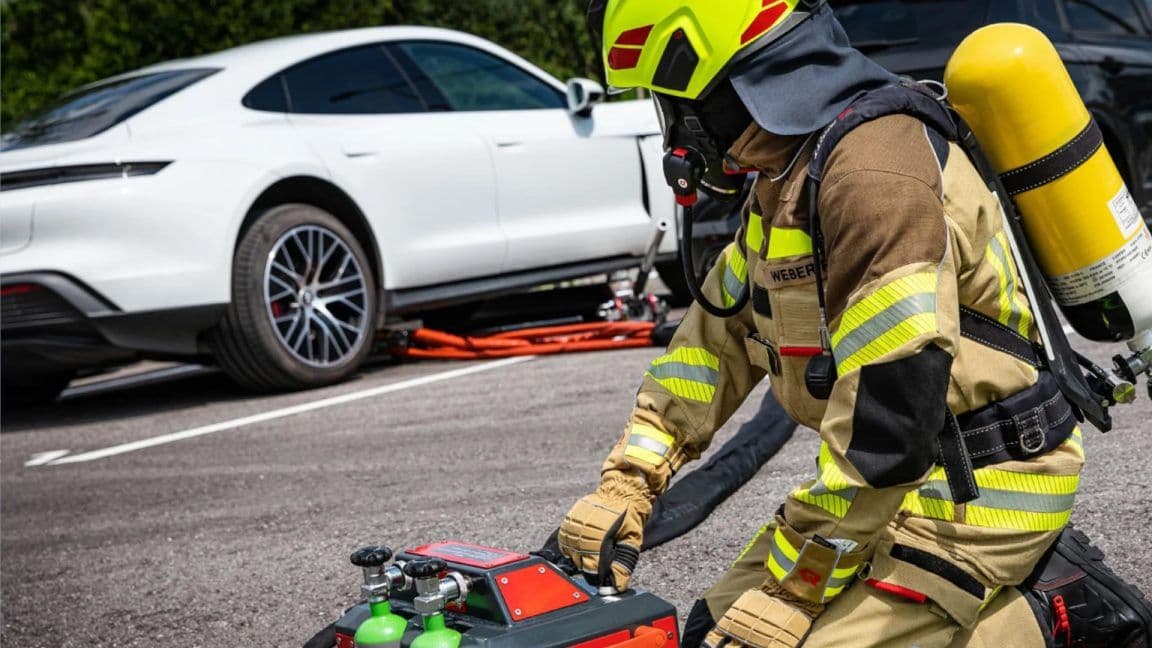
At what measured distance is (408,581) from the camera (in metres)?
2.45

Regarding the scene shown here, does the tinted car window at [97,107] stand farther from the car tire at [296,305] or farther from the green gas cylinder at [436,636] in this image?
the green gas cylinder at [436,636]

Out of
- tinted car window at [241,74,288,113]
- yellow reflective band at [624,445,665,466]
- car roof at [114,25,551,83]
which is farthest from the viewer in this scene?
car roof at [114,25,551,83]

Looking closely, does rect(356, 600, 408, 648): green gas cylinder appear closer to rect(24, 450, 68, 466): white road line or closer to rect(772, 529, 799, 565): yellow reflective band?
rect(772, 529, 799, 565): yellow reflective band

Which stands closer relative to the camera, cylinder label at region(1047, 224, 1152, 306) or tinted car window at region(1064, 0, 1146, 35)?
cylinder label at region(1047, 224, 1152, 306)

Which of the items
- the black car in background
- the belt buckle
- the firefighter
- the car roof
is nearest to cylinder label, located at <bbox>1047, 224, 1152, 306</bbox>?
the firefighter

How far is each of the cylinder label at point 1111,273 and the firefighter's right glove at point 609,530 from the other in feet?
A: 2.66

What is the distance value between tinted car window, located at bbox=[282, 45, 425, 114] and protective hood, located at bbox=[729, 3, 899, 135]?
Result: 17.1 feet

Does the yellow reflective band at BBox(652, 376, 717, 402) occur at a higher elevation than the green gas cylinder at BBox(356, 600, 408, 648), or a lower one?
higher

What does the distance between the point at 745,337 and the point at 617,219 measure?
219 inches

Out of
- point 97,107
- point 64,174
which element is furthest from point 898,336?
point 97,107

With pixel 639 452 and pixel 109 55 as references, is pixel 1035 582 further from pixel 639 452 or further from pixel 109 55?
pixel 109 55

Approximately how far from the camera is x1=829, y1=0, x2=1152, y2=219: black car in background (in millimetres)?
6691

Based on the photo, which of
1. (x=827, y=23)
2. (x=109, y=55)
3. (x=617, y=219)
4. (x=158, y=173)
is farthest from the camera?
(x=109, y=55)

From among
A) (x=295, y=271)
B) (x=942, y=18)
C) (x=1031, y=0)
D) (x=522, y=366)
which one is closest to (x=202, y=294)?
(x=295, y=271)
